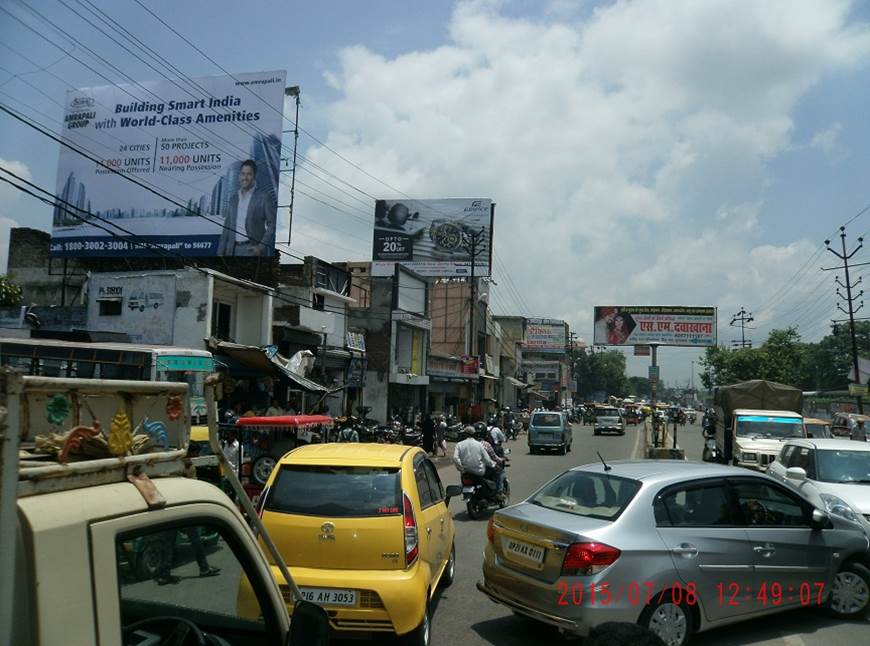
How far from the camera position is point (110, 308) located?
22047mm

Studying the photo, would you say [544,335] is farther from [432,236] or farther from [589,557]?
[589,557]

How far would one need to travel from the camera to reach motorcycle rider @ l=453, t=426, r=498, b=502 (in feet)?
38.4

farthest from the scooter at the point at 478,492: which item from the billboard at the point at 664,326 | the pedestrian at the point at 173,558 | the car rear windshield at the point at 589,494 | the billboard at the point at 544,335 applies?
the billboard at the point at 544,335

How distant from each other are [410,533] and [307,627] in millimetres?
3018

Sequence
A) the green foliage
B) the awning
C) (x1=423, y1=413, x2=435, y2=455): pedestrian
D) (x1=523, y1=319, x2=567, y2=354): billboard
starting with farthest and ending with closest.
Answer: (x1=523, y1=319, x2=567, y2=354): billboard → the green foliage → (x1=423, y1=413, x2=435, y2=455): pedestrian → the awning

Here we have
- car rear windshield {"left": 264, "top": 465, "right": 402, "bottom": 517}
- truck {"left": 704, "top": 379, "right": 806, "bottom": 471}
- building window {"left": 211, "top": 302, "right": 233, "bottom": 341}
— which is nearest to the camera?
car rear windshield {"left": 264, "top": 465, "right": 402, "bottom": 517}

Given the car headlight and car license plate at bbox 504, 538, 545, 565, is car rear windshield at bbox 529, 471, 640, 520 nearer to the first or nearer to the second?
car license plate at bbox 504, 538, 545, 565

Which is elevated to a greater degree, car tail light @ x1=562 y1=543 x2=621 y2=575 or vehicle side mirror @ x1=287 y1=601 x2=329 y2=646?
vehicle side mirror @ x1=287 y1=601 x2=329 y2=646

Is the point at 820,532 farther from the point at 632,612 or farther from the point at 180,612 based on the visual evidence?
the point at 180,612

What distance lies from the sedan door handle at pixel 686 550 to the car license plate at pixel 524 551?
3.36 feet

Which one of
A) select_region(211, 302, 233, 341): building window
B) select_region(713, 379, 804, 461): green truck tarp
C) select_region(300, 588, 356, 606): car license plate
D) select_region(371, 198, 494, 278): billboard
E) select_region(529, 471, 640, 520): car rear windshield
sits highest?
select_region(371, 198, 494, 278): billboard

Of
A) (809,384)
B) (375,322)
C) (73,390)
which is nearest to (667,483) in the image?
(73,390)

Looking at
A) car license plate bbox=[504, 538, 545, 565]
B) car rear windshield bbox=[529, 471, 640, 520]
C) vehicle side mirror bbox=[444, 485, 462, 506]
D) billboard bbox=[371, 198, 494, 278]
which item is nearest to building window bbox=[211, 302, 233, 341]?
billboard bbox=[371, 198, 494, 278]

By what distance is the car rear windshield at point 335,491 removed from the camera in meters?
5.29
